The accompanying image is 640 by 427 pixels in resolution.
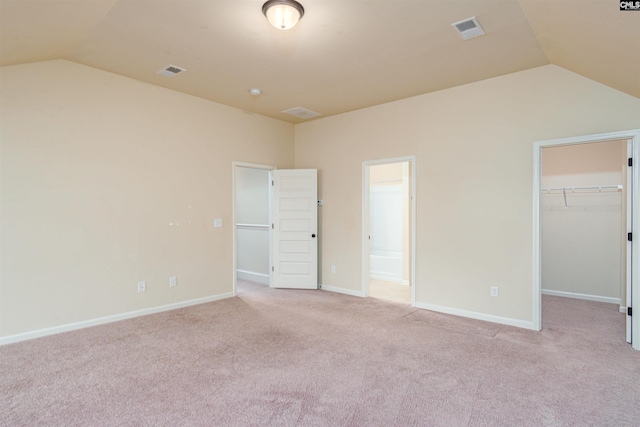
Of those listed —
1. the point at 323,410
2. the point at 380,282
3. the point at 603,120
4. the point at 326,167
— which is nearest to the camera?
the point at 323,410

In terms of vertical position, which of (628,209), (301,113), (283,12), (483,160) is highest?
(301,113)

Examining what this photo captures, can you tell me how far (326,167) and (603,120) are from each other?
3588 mm

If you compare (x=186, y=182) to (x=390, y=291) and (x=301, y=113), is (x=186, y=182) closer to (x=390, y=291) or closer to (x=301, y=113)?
(x=301, y=113)

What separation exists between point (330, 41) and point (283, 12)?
28.0 inches

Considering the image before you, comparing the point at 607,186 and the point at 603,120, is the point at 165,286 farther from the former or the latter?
the point at 607,186

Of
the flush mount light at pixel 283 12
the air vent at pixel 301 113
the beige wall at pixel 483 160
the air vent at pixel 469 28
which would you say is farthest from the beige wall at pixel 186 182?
the flush mount light at pixel 283 12

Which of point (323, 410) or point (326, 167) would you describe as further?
point (326, 167)

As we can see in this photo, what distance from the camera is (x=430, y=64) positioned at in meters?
3.67

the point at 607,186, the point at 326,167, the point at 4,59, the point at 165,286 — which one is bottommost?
the point at 165,286

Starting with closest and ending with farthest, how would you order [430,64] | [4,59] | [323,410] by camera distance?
[323,410]
[4,59]
[430,64]

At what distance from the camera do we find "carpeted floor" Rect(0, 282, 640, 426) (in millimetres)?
2242

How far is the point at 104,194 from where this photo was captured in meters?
3.96

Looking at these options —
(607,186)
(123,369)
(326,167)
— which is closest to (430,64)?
(326,167)

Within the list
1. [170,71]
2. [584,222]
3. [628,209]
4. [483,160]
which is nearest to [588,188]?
[584,222]
